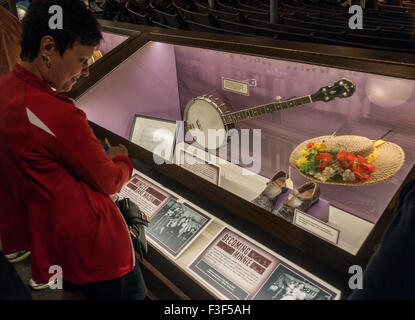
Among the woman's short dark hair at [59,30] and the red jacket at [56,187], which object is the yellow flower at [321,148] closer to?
the red jacket at [56,187]

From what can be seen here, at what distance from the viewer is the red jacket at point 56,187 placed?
2.80ft

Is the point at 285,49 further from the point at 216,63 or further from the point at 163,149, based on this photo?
the point at 163,149

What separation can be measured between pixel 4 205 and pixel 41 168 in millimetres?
259

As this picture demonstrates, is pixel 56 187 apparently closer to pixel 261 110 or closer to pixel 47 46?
pixel 47 46

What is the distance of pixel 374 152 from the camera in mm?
1304

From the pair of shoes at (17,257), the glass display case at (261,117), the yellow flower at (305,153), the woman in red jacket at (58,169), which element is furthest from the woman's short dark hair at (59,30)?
the pair of shoes at (17,257)

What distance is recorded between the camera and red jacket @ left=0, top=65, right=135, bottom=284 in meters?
0.85

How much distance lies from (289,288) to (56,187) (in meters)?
0.76

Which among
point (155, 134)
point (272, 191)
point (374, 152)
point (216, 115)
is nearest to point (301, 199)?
point (272, 191)

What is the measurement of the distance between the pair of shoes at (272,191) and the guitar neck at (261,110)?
0.31m

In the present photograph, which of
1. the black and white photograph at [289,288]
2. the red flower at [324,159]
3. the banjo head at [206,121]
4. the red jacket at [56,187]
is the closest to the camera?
the red jacket at [56,187]

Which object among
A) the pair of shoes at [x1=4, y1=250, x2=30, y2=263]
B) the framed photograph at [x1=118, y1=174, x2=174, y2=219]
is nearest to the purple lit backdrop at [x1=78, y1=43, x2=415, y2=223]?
the framed photograph at [x1=118, y1=174, x2=174, y2=219]

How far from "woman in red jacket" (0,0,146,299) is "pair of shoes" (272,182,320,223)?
2.17 ft
